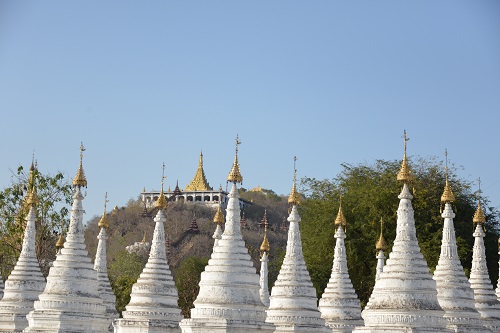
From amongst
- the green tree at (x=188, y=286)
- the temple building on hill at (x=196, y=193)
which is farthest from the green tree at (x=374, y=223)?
the temple building on hill at (x=196, y=193)

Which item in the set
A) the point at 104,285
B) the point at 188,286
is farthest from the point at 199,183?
the point at 104,285

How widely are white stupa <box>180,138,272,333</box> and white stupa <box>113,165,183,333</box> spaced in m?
4.50

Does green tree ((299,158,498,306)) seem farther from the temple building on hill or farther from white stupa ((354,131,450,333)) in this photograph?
the temple building on hill

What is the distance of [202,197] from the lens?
531ft

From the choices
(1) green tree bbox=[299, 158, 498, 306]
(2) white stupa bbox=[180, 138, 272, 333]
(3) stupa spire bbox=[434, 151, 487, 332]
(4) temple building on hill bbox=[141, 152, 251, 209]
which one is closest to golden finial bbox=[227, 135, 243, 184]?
(2) white stupa bbox=[180, 138, 272, 333]

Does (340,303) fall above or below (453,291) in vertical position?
below

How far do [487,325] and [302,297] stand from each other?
7.66 meters

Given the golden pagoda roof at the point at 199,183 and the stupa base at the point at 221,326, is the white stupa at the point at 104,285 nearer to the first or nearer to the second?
the stupa base at the point at 221,326

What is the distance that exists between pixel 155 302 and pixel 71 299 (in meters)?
3.55

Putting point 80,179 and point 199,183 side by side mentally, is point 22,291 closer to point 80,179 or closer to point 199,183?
point 80,179

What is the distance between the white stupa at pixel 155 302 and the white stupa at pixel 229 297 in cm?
450

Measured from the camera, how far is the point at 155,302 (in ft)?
133

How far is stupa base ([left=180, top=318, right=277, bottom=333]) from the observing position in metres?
34.9

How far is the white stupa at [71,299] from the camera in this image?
3794cm
